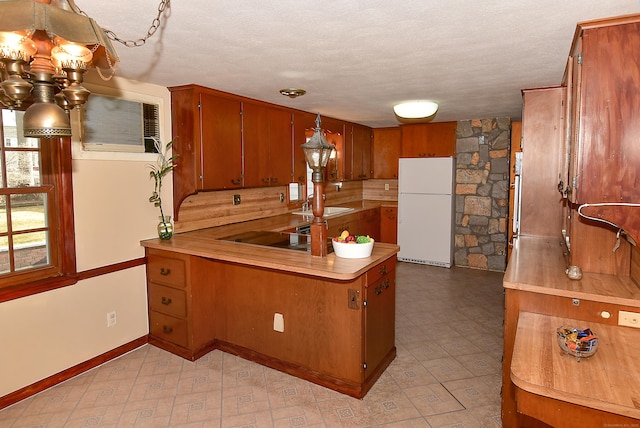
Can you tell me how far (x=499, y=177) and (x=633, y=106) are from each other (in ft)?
12.4

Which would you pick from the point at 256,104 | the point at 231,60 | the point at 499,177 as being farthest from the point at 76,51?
the point at 499,177

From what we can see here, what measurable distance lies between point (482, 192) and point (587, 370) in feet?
14.7

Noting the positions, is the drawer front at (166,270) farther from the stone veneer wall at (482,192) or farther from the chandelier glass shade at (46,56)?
the stone veneer wall at (482,192)

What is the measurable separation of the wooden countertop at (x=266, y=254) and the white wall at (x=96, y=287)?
0.28 m

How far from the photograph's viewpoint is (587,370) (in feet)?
4.83

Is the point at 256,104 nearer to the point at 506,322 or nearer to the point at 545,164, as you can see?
the point at 545,164

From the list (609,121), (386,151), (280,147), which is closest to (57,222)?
(280,147)

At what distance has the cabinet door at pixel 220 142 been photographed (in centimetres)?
345

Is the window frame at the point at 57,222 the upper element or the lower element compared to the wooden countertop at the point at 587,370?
upper

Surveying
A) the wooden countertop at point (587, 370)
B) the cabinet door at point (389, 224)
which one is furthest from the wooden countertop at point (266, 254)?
the cabinet door at point (389, 224)

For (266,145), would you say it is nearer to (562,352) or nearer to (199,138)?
(199,138)

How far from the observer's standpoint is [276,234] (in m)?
3.62

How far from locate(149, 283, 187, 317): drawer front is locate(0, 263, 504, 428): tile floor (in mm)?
351

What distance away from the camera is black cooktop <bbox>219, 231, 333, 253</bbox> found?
3.11m
